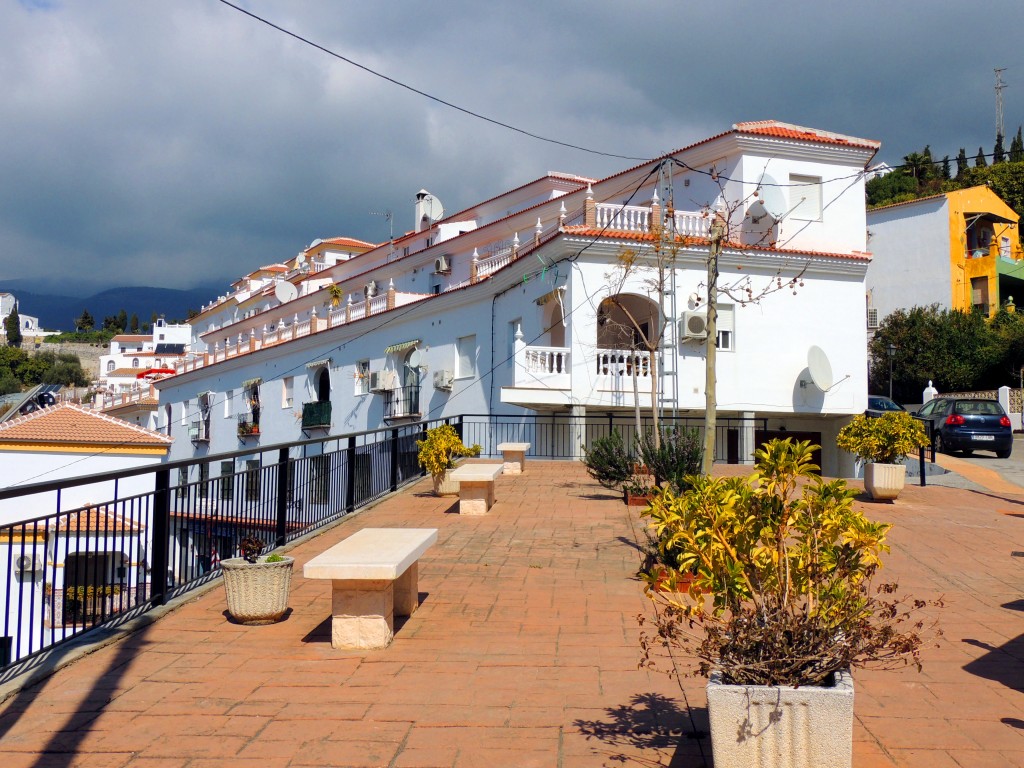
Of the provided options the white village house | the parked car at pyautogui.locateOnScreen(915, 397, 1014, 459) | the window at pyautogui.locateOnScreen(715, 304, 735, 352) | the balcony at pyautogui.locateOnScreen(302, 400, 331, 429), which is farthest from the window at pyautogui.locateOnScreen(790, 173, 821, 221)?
the balcony at pyautogui.locateOnScreen(302, 400, 331, 429)

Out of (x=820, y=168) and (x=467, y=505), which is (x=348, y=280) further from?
(x=467, y=505)

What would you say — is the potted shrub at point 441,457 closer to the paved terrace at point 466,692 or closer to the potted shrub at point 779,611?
the paved terrace at point 466,692

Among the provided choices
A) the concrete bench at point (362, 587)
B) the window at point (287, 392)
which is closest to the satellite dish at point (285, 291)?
the window at point (287, 392)

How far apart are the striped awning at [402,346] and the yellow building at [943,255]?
88.3 ft

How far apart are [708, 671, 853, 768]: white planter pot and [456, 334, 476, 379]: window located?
82.0 ft

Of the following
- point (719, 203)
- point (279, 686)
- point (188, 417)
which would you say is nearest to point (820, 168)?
point (719, 203)

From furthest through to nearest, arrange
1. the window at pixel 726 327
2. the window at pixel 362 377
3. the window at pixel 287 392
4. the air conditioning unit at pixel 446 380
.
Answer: the window at pixel 287 392, the window at pixel 362 377, the air conditioning unit at pixel 446 380, the window at pixel 726 327

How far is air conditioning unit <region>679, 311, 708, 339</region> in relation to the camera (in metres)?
23.0

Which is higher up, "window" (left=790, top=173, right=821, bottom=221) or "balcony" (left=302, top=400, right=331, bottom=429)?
"window" (left=790, top=173, right=821, bottom=221)

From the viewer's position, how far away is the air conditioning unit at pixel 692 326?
23047 millimetres

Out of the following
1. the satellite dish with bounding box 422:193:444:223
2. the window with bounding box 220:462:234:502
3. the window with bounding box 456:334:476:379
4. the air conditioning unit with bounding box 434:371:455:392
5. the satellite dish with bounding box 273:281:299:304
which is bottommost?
the window with bounding box 220:462:234:502

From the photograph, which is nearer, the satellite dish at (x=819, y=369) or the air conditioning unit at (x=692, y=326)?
the air conditioning unit at (x=692, y=326)

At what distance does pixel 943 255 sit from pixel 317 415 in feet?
110

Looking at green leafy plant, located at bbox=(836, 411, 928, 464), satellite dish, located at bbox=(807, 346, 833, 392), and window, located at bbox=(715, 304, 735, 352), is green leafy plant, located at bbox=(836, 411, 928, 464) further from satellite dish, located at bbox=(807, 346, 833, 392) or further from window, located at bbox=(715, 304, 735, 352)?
window, located at bbox=(715, 304, 735, 352)
